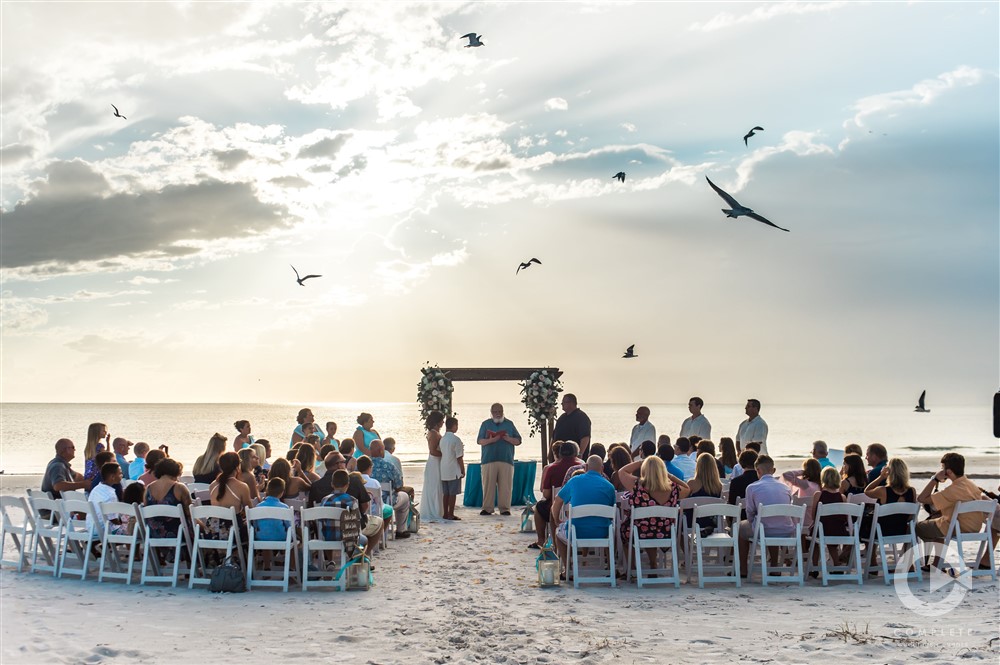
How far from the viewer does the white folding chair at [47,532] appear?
9.45 m

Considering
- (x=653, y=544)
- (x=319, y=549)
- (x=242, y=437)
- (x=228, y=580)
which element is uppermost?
(x=242, y=437)

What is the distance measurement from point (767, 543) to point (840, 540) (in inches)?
30.8

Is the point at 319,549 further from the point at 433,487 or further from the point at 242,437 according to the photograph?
the point at 433,487

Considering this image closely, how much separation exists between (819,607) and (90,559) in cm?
791

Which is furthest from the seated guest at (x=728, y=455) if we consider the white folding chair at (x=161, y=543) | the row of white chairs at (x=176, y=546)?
the white folding chair at (x=161, y=543)

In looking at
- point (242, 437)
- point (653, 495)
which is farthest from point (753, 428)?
point (242, 437)

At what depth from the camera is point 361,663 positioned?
20.6ft

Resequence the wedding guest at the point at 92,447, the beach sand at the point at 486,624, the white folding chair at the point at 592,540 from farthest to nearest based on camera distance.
Answer: the wedding guest at the point at 92,447
the white folding chair at the point at 592,540
the beach sand at the point at 486,624

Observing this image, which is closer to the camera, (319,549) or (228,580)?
(228,580)

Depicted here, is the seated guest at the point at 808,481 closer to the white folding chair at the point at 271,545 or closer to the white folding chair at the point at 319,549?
the white folding chair at the point at 319,549

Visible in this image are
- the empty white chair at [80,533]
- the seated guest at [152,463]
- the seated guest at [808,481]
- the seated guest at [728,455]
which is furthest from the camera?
the seated guest at [728,455]

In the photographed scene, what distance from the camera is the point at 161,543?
29.0ft

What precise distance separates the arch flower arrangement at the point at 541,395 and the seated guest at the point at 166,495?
9.71 metres

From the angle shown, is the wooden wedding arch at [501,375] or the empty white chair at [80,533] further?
the wooden wedding arch at [501,375]
